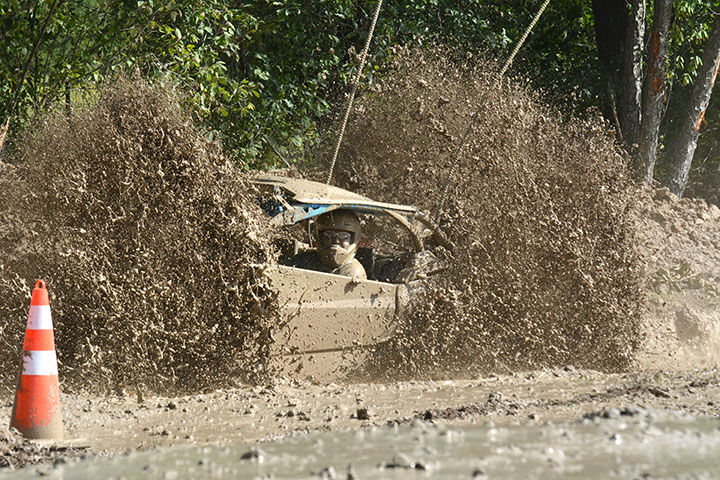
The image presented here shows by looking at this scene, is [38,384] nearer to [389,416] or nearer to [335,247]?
[389,416]

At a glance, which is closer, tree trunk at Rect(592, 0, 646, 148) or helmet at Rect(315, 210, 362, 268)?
helmet at Rect(315, 210, 362, 268)

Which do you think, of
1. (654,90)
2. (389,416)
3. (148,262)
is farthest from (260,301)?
(654,90)

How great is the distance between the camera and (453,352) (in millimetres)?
7480

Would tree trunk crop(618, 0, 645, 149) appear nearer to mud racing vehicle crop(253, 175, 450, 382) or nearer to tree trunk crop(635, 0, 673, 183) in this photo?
tree trunk crop(635, 0, 673, 183)

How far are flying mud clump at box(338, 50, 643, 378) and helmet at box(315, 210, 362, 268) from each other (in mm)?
724

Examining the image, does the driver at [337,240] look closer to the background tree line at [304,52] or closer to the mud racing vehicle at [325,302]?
the mud racing vehicle at [325,302]

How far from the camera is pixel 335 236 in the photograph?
717 cm

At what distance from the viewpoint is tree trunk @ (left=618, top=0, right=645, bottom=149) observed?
1330 centimetres

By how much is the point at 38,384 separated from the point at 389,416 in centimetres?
195

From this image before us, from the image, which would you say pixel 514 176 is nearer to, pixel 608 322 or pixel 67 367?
pixel 608 322

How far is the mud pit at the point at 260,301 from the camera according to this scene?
555 centimetres

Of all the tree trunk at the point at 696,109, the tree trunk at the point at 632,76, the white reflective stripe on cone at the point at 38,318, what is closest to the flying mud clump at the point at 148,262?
the white reflective stripe on cone at the point at 38,318

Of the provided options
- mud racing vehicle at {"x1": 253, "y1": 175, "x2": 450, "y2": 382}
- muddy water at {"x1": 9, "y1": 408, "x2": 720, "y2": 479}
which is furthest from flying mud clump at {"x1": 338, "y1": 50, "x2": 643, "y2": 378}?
muddy water at {"x1": 9, "y1": 408, "x2": 720, "y2": 479}

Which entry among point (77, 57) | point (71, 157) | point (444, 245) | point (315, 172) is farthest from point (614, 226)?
point (77, 57)
